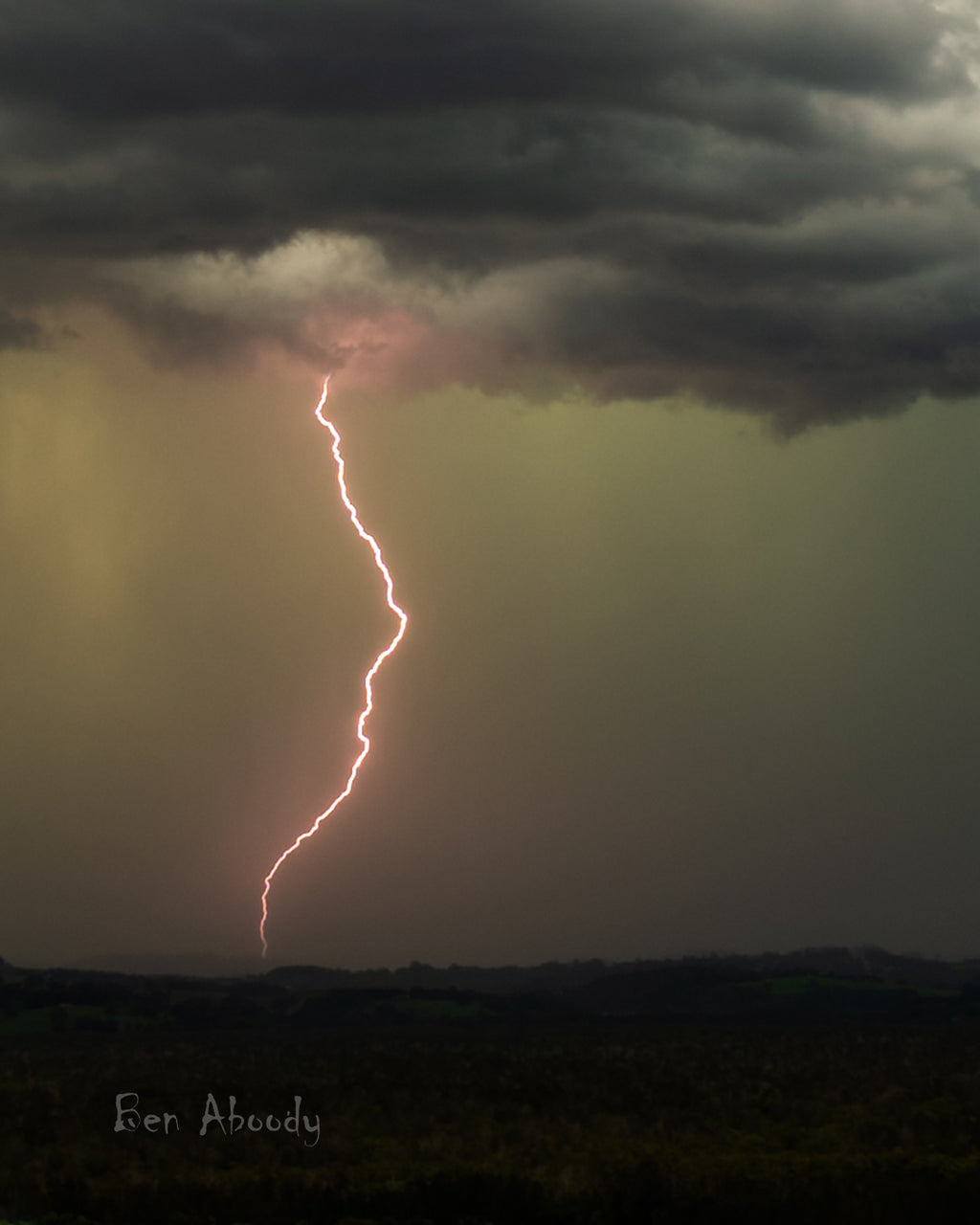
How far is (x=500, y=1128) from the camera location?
38344mm

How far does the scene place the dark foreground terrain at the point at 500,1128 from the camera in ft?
89.2

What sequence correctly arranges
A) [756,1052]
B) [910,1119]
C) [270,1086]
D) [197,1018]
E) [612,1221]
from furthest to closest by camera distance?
1. [197,1018]
2. [756,1052]
3. [270,1086]
4. [910,1119]
5. [612,1221]

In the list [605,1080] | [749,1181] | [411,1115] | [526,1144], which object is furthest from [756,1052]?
[749,1181]

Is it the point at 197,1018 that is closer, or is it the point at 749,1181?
the point at 749,1181

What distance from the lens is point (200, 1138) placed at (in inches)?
1421

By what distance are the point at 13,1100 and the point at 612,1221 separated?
25.0m

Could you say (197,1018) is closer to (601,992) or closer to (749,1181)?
(601,992)

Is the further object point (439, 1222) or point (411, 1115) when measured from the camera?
point (411, 1115)

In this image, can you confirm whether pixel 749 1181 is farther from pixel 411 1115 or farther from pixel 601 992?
pixel 601 992

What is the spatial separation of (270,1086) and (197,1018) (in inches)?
2859

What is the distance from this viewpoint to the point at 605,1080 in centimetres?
5128

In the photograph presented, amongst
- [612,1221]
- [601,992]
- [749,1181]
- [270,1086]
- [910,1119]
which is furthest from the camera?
[601,992]

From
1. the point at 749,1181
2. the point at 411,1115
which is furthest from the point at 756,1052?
the point at 749,1181

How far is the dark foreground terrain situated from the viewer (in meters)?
27.2
